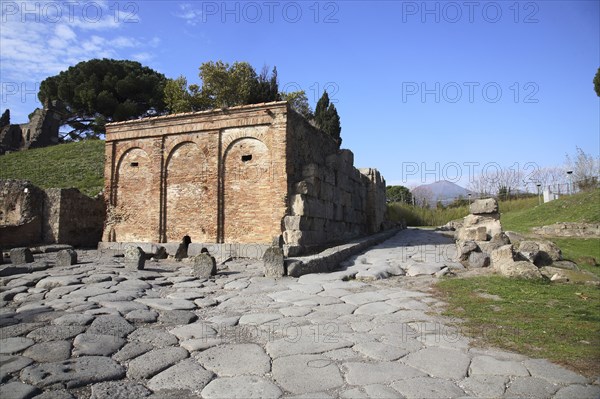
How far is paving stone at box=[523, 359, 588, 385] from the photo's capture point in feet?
9.59

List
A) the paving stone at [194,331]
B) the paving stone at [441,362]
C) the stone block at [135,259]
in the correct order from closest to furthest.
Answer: the paving stone at [441,362]
the paving stone at [194,331]
the stone block at [135,259]

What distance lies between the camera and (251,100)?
31.1m

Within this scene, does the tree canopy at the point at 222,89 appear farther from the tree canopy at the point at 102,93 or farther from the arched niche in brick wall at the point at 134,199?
the arched niche in brick wall at the point at 134,199

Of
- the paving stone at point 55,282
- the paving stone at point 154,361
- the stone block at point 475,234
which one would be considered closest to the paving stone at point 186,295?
the paving stone at point 55,282

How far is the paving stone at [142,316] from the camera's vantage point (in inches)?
191

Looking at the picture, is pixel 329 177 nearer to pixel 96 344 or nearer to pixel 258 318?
pixel 258 318

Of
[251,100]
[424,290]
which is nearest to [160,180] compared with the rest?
[424,290]

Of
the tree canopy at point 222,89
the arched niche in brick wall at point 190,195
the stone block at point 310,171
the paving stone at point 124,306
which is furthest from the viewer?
the tree canopy at point 222,89

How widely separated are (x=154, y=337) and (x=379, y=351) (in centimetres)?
233

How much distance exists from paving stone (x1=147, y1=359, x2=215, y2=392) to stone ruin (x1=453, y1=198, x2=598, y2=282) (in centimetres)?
601

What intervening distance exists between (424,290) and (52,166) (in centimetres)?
2590

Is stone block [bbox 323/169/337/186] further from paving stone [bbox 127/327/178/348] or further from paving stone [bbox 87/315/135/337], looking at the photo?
paving stone [bbox 127/327/178/348]

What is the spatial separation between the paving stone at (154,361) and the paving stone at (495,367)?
2.52 m

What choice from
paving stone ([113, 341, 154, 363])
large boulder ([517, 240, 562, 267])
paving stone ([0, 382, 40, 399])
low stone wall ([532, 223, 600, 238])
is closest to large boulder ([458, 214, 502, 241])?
large boulder ([517, 240, 562, 267])
